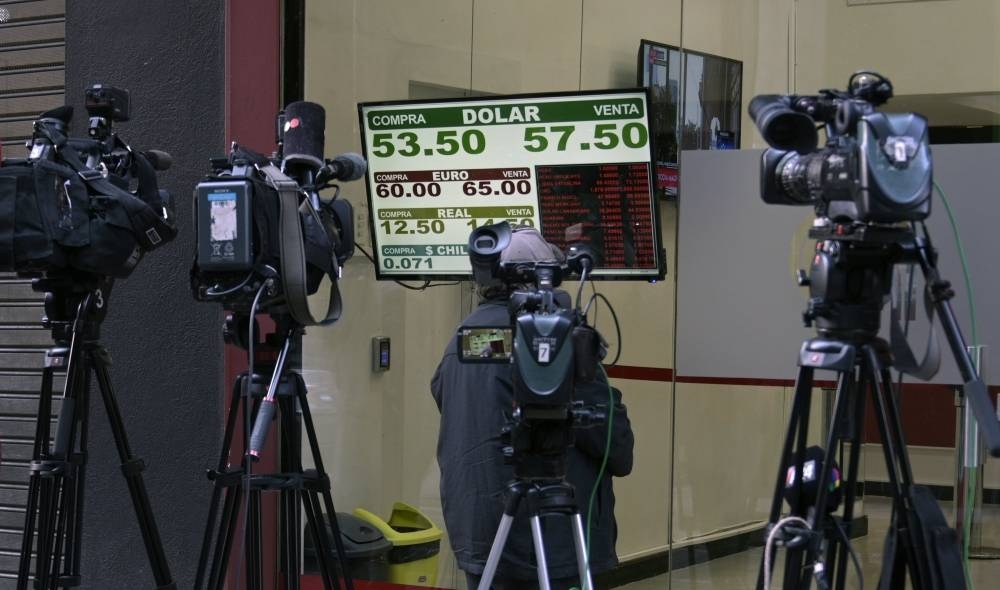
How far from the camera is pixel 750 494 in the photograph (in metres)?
4.81

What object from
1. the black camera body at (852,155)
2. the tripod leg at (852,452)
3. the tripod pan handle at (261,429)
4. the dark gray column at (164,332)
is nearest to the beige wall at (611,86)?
the dark gray column at (164,332)

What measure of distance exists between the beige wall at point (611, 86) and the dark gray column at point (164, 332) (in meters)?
0.45

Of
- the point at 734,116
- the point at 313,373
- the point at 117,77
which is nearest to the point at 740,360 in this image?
the point at 734,116

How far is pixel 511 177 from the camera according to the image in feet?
16.3

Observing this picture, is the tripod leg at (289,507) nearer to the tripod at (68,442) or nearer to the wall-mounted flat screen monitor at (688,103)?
the tripod at (68,442)

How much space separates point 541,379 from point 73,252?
1.77m

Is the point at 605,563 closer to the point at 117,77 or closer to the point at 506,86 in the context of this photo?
the point at 506,86

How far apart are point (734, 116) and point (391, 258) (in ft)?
4.81

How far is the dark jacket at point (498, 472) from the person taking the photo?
365 cm

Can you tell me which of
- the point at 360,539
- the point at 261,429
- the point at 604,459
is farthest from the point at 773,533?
the point at 360,539

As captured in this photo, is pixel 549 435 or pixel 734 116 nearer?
pixel 549 435

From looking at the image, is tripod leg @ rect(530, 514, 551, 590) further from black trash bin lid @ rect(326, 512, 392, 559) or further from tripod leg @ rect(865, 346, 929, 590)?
black trash bin lid @ rect(326, 512, 392, 559)

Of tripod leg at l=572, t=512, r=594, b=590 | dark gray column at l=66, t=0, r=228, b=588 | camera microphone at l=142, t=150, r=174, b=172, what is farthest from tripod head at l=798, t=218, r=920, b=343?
dark gray column at l=66, t=0, r=228, b=588

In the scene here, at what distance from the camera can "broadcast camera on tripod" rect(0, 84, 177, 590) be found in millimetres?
4051
